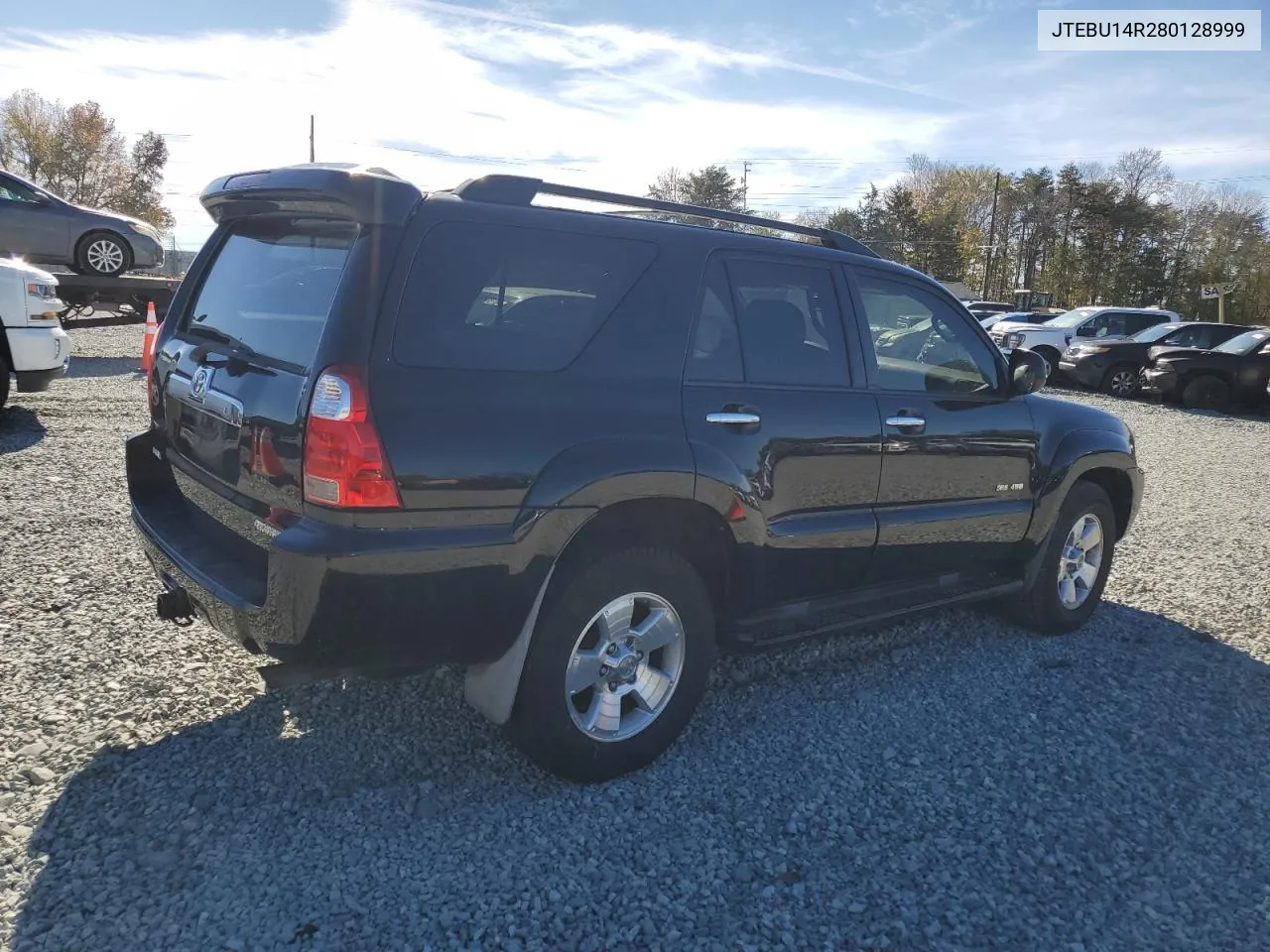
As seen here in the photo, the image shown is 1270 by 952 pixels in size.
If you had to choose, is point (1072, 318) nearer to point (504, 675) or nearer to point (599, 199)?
point (599, 199)

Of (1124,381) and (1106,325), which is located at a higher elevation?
(1106,325)

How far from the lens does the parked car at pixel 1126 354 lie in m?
17.8

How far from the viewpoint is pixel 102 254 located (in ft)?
Answer: 42.1

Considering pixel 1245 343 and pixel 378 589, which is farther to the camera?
pixel 1245 343

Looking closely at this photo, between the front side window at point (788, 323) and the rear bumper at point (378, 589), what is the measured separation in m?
1.04

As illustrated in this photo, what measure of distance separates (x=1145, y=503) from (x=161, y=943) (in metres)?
8.44

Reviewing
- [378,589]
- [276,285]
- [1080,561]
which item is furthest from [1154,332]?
[378,589]

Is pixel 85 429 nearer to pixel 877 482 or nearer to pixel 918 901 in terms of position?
pixel 877 482

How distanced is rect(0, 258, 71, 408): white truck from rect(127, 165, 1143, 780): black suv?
5444mm

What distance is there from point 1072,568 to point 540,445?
3.33 meters

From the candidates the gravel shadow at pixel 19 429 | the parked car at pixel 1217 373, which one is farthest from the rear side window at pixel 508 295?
the parked car at pixel 1217 373

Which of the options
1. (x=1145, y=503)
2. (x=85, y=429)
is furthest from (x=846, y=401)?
(x=85, y=429)

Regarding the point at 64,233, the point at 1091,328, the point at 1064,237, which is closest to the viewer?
the point at 64,233

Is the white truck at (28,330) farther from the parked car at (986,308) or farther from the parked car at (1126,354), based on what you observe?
the parked car at (986,308)
